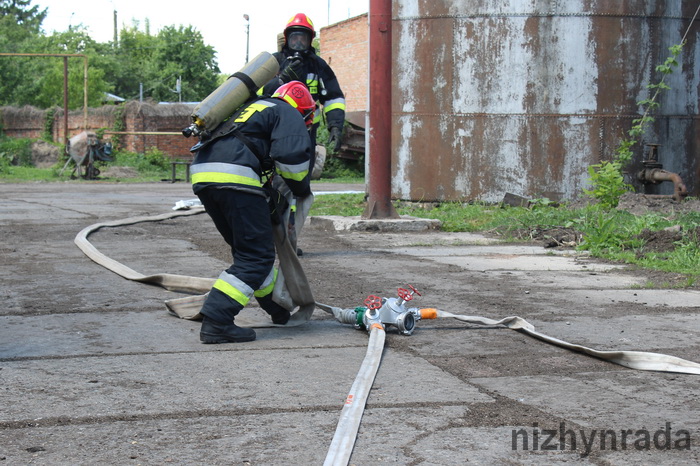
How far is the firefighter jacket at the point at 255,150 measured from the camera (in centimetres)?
444

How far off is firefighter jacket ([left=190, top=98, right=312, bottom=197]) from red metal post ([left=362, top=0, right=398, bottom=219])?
5496 mm

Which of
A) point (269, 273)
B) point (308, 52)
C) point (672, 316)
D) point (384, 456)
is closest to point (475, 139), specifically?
point (308, 52)

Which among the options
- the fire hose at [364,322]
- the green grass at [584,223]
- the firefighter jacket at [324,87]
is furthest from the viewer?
the green grass at [584,223]

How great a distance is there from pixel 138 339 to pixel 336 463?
2111mm

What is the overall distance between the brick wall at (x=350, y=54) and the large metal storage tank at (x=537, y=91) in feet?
65.0

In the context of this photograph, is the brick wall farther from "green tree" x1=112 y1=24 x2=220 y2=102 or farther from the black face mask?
"green tree" x1=112 y1=24 x2=220 y2=102

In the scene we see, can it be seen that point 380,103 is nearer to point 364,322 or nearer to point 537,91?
point 537,91

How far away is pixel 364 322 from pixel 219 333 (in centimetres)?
79

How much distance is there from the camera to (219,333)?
4391 millimetres

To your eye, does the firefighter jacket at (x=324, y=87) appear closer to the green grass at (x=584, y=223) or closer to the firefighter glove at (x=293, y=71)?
the firefighter glove at (x=293, y=71)

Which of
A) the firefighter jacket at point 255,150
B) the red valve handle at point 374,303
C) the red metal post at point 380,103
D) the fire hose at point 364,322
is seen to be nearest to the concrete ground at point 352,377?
the fire hose at point 364,322

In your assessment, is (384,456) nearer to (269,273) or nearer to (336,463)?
(336,463)

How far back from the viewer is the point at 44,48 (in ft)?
187

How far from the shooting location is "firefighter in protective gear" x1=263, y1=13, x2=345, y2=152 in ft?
23.1
